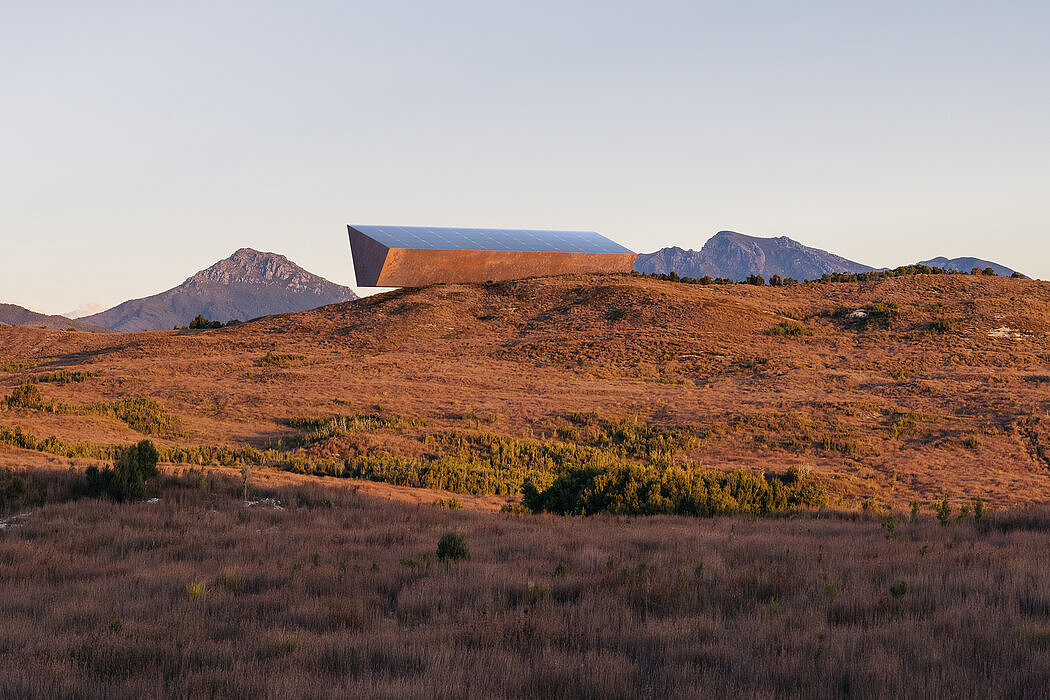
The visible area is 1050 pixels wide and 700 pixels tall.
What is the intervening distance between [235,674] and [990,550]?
891 cm

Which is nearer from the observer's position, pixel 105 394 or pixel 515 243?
pixel 105 394

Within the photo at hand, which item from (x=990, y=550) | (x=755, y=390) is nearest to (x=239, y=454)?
(x=990, y=550)

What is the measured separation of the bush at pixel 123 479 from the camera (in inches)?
519

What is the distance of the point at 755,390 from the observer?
34.0 meters

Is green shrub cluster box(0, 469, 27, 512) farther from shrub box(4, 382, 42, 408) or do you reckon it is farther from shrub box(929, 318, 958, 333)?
shrub box(929, 318, 958, 333)

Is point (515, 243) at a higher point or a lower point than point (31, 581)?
higher

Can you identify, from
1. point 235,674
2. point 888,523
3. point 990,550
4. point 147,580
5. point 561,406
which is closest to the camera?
point 235,674

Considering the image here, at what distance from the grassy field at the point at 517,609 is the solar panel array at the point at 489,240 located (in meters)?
50.1

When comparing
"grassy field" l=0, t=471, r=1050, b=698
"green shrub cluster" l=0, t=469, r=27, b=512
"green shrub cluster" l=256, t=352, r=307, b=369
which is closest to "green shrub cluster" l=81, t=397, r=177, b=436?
"green shrub cluster" l=256, t=352, r=307, b=369

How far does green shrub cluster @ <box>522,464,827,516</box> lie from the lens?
14844 millimetres

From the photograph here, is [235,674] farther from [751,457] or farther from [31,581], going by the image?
[751,457]

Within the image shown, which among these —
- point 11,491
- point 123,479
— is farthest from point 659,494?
point 11,491

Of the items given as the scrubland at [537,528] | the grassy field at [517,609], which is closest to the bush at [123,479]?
the scrubland at [537,528]

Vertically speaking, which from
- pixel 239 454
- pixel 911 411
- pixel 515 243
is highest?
pixel 515 243
